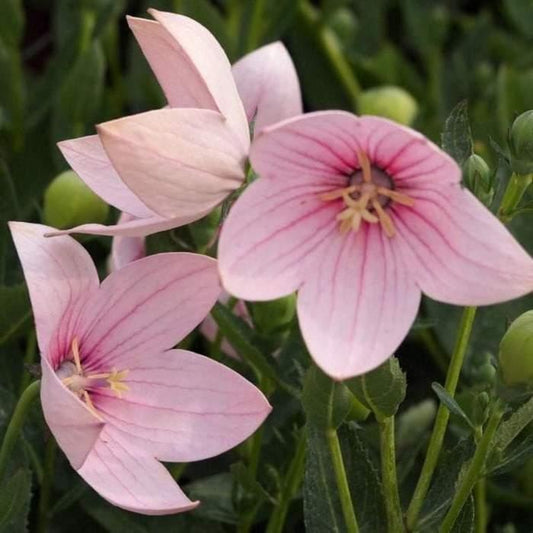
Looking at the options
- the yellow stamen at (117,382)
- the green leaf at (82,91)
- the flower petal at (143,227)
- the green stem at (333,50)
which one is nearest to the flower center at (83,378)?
the yellow stamen at (117,382)

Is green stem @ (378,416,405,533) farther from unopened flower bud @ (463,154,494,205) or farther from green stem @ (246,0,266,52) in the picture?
green stem @ (246,0,266,52)

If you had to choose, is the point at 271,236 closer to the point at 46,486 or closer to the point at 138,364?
the point at 138,364

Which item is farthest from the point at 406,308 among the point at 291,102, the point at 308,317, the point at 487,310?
the point at 487,310

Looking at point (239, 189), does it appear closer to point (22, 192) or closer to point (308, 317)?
point (308, 317)

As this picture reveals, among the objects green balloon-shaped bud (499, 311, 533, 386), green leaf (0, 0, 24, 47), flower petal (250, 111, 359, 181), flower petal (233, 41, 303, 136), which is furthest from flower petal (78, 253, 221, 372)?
green leaf (0, 0, 24, 47)

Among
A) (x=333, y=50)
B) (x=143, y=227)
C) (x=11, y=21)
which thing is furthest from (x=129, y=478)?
(x=333, y=50)

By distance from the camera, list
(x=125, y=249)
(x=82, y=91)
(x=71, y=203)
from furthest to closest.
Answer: (x=82, y=91) < (x=71, y=203) < (x=125, y=249)
